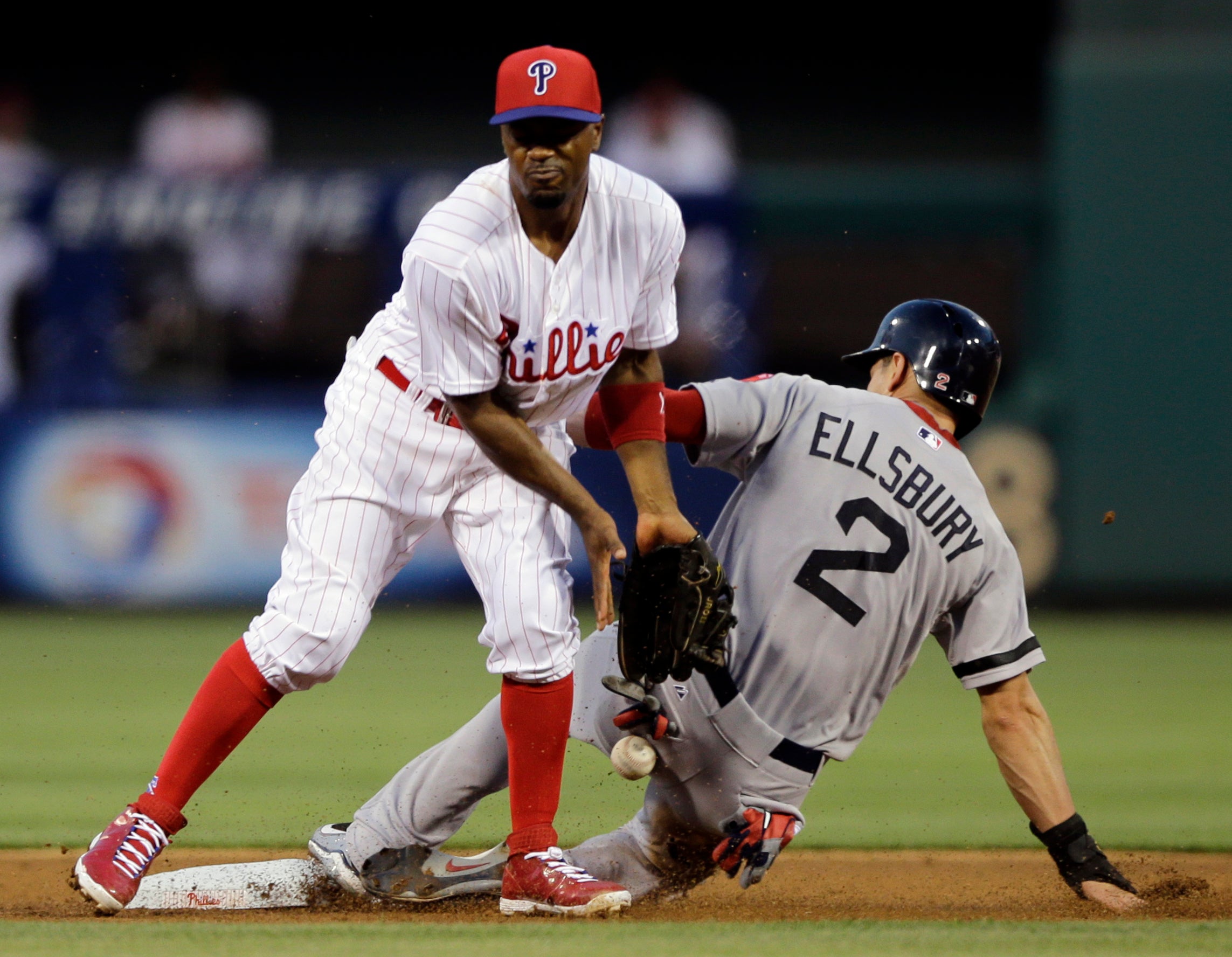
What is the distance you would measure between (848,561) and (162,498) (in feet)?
19.8

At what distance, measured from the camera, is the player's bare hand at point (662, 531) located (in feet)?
11.4

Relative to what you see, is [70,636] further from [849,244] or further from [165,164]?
[849,244]

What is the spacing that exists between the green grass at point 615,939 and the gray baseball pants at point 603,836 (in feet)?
1.26

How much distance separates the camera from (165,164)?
1042 centimetres

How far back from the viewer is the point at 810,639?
11.4 ft

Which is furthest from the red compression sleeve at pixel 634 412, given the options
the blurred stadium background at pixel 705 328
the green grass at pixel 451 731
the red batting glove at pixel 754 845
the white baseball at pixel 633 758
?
the blurred stadium background at pixel 705 328

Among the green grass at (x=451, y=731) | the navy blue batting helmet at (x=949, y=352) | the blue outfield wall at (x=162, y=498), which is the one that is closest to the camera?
the navy blue batting helmet at (x=949, y=352)

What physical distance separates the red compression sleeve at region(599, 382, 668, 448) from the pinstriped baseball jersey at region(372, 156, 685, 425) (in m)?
0.07

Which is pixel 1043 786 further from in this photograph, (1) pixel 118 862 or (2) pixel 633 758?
(1) pixel 118 862

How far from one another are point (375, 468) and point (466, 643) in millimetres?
4407

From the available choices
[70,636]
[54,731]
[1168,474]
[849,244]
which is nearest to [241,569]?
[70,636]

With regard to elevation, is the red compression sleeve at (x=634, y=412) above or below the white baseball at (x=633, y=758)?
above

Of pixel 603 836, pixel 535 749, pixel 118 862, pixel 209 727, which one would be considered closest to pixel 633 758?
pixel 535 749

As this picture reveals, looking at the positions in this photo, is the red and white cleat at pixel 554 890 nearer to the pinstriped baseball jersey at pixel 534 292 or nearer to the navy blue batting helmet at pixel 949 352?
the pinstriped baseball jersey at pixel 534 292
